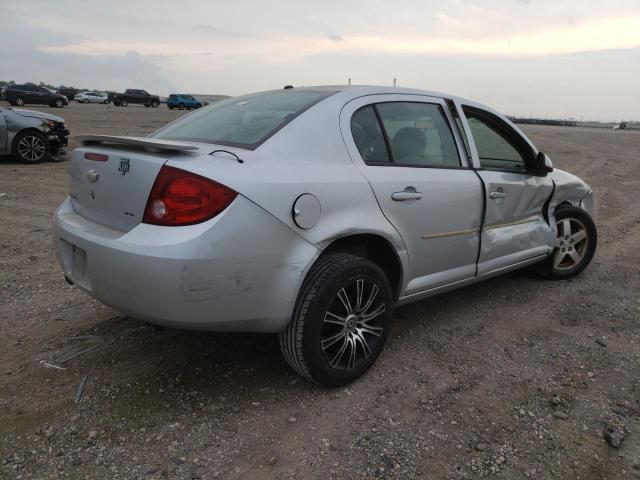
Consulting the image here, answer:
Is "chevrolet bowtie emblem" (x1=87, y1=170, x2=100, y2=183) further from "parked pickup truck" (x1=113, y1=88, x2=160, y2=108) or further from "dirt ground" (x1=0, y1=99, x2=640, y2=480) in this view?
"parked pickup truck" (x1=113, y1=88, x2=160, y2=108)

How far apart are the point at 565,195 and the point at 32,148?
1033 cm

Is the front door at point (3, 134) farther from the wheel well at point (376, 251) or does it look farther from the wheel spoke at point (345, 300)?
the wheel spoke at point (345, 300)

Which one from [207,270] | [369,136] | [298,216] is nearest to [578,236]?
[369,136]

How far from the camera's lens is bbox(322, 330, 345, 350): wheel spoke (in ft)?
8.86

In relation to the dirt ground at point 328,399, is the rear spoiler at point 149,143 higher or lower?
higher

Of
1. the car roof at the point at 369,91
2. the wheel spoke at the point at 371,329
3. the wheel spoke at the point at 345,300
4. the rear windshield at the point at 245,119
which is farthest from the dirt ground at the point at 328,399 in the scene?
the car roof at the point at 369,91

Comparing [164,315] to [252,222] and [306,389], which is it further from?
[306,389]

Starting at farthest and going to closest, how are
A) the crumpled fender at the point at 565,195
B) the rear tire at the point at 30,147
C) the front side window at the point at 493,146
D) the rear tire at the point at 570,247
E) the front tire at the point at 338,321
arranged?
1. the rear tire at the point at 30,147
2. the rear tire at the point at 570,247
3. the crumpled fender at the point at 565,195
4. the front side window at the point at 493,146
5. the front tire at the point at 338,321

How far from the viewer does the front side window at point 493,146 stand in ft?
12.2

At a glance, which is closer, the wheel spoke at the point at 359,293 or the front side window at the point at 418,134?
the wheel spoke at the point at 359,293

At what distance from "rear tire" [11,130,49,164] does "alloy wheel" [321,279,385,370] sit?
33.5ft

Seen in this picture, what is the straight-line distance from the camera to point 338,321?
274 centimetres

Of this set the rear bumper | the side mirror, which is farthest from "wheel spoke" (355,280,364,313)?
the side mirror

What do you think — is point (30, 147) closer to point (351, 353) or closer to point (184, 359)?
point (184, 359)
